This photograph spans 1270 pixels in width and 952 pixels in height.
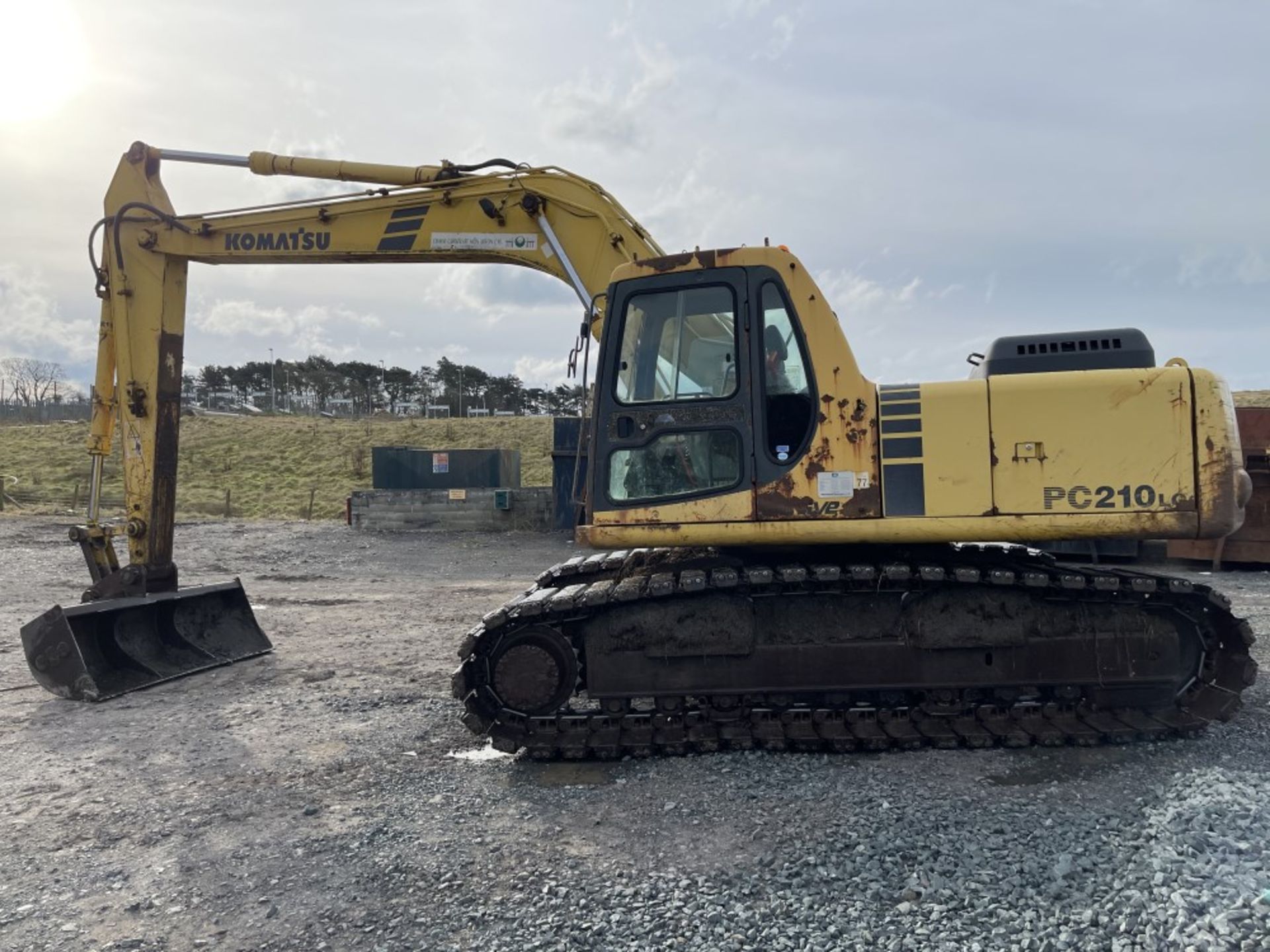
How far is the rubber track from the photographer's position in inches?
209

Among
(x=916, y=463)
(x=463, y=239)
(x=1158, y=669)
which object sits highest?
(x=463, y=239)

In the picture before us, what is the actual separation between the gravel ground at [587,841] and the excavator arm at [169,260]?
0.92 m

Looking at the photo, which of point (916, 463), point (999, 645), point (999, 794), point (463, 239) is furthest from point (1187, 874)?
Answer: point (463, 239)

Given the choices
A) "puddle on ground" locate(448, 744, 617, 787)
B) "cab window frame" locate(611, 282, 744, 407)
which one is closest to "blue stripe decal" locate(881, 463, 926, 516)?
"cab window frame" locate(611, 282, 744, 407)

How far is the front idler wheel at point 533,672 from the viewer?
546cm

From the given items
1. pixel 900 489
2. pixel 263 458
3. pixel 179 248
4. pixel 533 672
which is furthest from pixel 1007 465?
pixel 263 458

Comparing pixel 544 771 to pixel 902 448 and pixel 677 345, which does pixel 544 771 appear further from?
pixel 902 448

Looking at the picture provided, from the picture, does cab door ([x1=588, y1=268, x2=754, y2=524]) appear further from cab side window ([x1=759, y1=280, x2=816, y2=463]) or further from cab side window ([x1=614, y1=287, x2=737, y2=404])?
cab side window ([x1=759, y1=280, x2=816, y2=463])

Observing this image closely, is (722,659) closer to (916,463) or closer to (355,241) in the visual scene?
(916,463)

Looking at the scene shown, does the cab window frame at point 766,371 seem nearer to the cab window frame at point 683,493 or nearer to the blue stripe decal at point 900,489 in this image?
the cab window frame at point 683,493

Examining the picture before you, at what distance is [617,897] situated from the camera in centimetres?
363

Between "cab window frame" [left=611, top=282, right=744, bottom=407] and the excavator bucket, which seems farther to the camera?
the excavator bucket

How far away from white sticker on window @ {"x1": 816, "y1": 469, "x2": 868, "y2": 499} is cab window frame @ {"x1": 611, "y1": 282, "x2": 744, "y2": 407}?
76 cm

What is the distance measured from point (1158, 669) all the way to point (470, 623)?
7377mm
